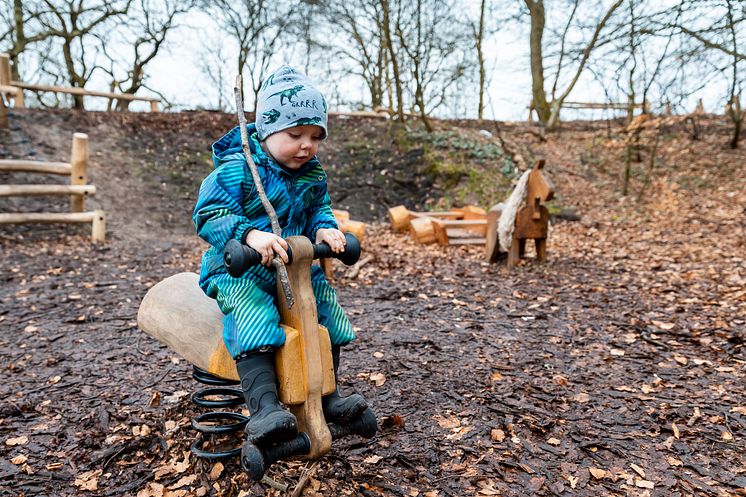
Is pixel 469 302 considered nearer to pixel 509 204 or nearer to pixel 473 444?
pixel 509 204

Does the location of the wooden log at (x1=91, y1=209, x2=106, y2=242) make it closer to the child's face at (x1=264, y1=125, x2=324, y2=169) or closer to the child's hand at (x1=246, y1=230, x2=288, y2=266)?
the child's face at (x1=264, y1=125, x2=324, y2=169)

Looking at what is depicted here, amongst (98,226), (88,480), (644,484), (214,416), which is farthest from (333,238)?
(98,226)

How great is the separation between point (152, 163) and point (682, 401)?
11011 millimetres

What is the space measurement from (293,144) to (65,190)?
7.14m

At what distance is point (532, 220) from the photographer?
6539 millimetres

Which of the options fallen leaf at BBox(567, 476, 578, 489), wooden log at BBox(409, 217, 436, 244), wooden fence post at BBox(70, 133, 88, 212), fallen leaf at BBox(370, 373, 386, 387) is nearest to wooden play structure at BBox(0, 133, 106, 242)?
wooden fence post at BBox(70, 133, 88, 212)

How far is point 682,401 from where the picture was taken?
3176mm

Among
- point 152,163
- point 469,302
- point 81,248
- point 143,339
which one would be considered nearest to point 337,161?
point 152,163

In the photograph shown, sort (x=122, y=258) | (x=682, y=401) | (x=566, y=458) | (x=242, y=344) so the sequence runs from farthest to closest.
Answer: (x=122, y=258) < (x=682, y=401) < (x=566, y=458) < (x=242, y=344)

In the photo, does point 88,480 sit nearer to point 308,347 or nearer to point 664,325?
point 308,347

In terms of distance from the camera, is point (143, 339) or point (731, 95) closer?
point (143, 339)

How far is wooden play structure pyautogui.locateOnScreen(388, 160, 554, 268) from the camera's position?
253 inches

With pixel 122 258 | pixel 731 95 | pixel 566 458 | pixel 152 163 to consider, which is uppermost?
pixel 731 95

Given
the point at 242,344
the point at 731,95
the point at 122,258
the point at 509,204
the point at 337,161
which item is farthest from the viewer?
the point at 337,161
